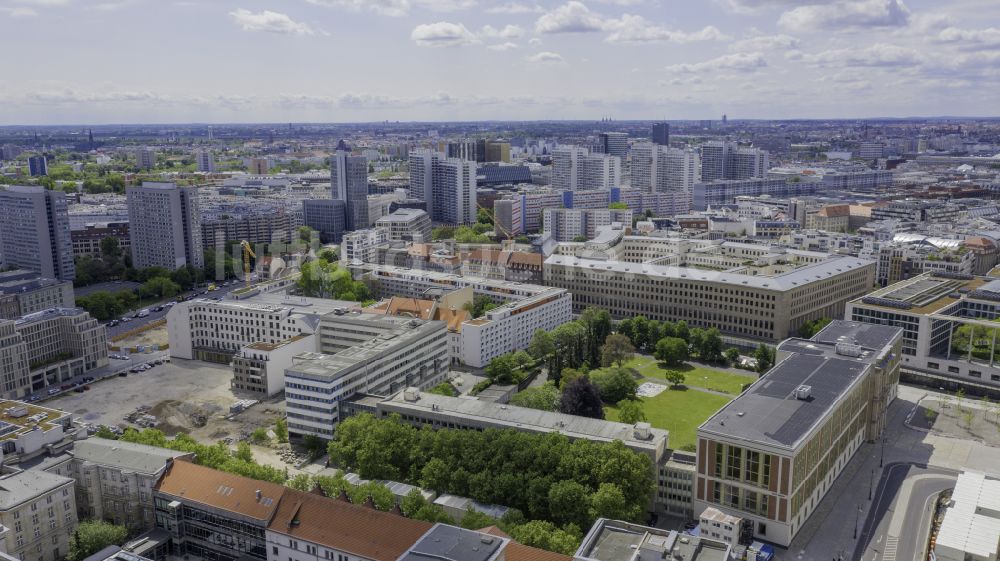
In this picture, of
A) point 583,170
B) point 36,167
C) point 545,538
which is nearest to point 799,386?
point 545,538

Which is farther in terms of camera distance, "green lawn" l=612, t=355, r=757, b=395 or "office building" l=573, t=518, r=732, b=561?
"green lawn" l=612, t=355, r=757, b=395

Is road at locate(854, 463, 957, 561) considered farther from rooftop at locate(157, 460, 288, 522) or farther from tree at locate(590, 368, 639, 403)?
rooftop at locate(157, 460, 288, 522)

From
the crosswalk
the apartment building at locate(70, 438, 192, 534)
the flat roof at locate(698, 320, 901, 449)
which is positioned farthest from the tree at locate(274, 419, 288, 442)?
the crosswalk

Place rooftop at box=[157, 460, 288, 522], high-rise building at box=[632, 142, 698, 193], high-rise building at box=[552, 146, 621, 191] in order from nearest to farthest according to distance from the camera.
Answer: rooftop at box=[157, 460, 288, 522]
high-rise building at box=[552, 146, 621, 191]
high-rise building at box=[632, 142, 698, 193]

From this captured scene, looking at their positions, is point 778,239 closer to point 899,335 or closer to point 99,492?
point 899,335

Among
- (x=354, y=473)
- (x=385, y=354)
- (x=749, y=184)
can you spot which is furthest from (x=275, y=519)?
(x=749, y=184)

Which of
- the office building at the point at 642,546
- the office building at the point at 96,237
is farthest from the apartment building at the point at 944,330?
the office building at the point at 96,237
